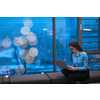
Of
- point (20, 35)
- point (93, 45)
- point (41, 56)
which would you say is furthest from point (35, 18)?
point (93, 45)

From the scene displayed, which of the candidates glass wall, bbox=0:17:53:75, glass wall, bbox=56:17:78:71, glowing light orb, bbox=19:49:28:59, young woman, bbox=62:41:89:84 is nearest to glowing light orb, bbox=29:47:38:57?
glass wall, bbox=0:17:53:75

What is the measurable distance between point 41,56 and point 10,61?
2.92ft

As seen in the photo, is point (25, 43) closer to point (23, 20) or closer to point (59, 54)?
point (23, 20)

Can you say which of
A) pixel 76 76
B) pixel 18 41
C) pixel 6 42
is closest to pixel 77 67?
pixel 76 76

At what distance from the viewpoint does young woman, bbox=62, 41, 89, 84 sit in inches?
129

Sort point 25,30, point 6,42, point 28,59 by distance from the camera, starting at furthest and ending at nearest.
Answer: point 28,59, point 25,30, point 6,42

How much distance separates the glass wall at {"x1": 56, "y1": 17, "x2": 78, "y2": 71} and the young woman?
1663 mm

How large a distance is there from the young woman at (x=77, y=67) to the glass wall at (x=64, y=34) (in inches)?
65.5

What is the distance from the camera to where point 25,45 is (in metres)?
4.91

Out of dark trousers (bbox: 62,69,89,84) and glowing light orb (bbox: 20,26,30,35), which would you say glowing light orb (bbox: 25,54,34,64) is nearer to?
glowing light orb (bbox: 20,26,30,35)

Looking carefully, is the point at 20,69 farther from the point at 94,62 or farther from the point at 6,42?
the point at 94,62

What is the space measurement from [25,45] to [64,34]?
3.89 feet

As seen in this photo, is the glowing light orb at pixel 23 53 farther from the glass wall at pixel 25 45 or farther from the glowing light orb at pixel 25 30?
the glowing light orb at pixel 25 30

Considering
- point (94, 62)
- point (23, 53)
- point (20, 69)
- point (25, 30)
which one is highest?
point (25, 30)
